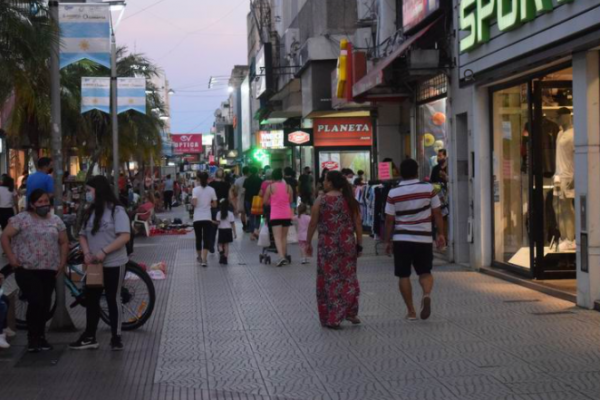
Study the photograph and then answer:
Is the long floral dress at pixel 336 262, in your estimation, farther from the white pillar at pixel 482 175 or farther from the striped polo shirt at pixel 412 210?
the white pillar at pixel 482 175

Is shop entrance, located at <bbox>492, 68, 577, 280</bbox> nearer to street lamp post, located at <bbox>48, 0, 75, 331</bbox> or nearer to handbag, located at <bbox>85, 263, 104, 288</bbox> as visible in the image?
street lamp post, located at <bbox>48, 0, 75, 331</bbox>

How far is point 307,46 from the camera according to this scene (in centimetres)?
3134

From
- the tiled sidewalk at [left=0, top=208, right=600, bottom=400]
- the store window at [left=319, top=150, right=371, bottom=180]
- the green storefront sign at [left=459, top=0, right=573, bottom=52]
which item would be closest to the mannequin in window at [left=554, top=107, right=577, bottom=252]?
the tiled sidewalk at [left=0, top=208, right=600, bottom=400]

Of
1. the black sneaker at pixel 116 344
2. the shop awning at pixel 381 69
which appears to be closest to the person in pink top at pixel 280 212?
the shop awning at pixel 381 69

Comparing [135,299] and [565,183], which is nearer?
[135,299]

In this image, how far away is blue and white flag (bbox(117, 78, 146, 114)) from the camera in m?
23.2

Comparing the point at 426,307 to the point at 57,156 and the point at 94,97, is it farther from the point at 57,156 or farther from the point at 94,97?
the point at 94,97

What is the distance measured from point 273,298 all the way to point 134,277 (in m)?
2.98

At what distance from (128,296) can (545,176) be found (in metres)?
6.13

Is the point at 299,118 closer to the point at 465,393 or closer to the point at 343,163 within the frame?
the point at 343,163

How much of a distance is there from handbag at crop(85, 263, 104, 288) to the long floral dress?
2.48 metres

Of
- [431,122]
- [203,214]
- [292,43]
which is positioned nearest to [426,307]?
[203,214]

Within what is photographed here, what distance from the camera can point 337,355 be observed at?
29.1ft

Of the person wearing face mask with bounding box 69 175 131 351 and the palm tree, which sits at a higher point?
the palm tree
